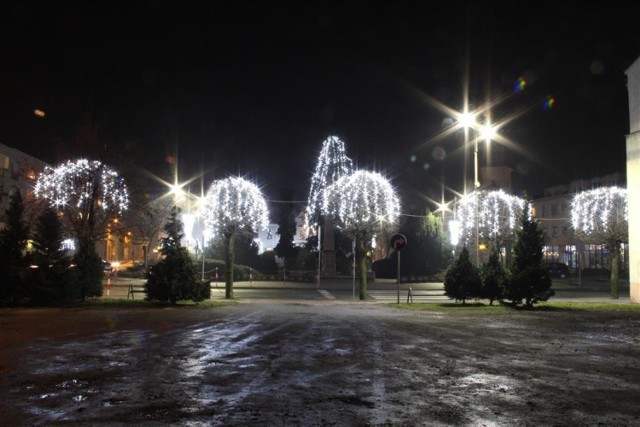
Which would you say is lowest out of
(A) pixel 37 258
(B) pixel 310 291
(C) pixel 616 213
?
(B) pixel 310 291

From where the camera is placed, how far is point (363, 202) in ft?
88.4

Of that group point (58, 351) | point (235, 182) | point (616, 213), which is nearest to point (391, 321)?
point (58, 351)

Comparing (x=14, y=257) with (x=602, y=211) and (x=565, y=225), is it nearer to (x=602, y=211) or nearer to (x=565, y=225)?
(x=602, y=211)

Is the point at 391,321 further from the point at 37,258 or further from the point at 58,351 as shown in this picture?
the point at 37,258

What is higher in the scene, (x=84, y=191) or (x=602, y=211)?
(x=84, y=191)

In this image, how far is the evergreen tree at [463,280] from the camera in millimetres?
23266

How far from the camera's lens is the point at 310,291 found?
3569cm

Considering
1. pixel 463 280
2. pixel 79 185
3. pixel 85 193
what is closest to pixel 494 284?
pixel 463 280

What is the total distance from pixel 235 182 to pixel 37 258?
9.25 m

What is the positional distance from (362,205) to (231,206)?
6385mm

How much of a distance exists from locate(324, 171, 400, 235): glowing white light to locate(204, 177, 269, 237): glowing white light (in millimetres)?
4038

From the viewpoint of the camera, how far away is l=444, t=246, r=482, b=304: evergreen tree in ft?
76.3

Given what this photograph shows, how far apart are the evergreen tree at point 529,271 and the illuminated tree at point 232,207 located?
12106mm

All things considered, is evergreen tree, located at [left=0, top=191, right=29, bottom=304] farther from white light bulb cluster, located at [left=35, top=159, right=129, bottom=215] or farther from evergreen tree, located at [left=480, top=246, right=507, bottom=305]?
evergreen tree, located at [left=480, top=246, right=507, bottom=305]
